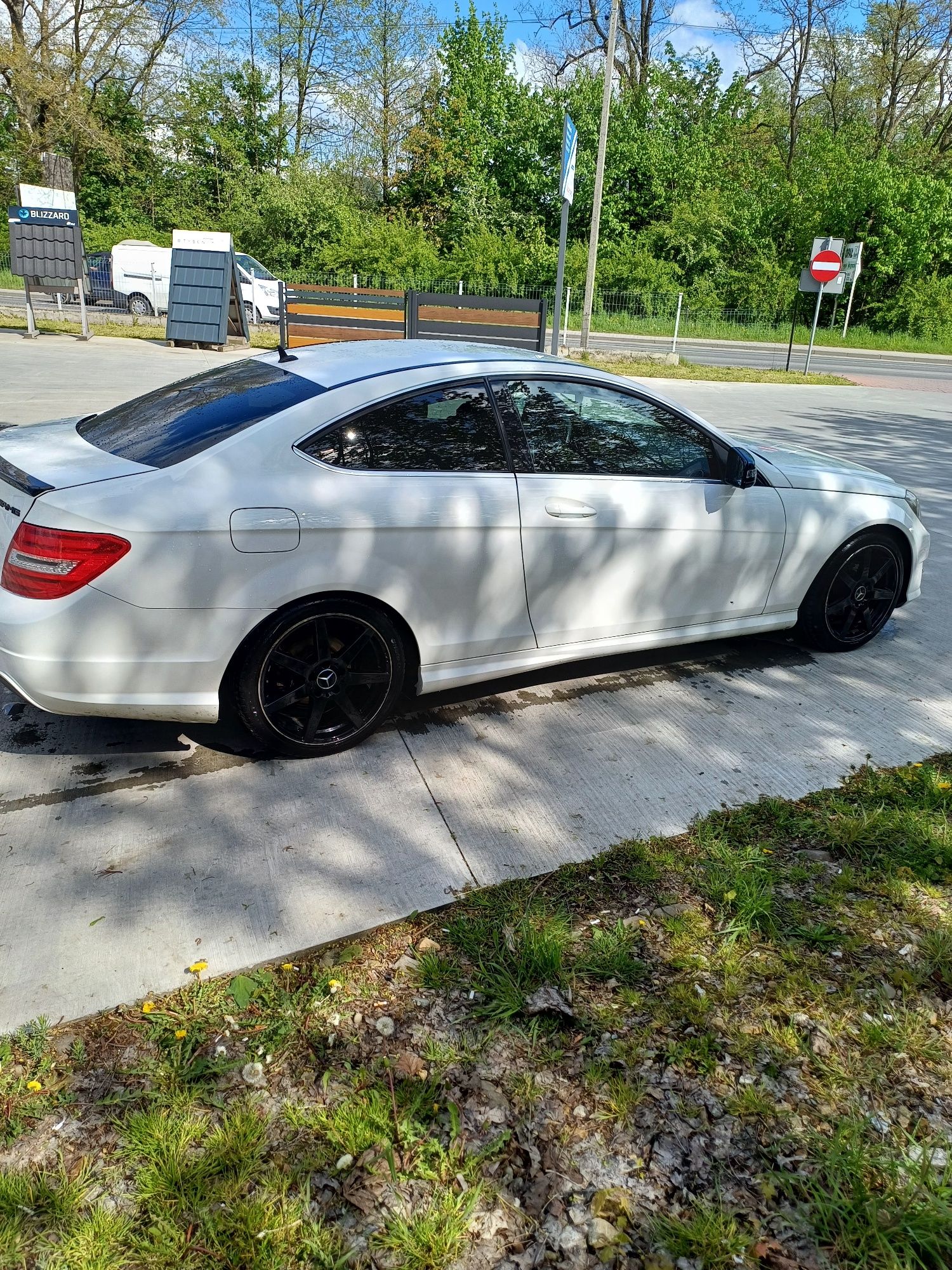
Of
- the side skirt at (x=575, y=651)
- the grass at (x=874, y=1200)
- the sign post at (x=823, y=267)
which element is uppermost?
the sign post at (x=823, y=267)

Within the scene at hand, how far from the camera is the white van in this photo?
2389cm

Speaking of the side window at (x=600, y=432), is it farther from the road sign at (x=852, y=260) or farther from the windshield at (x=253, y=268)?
the road sign at (x=852, y=260)

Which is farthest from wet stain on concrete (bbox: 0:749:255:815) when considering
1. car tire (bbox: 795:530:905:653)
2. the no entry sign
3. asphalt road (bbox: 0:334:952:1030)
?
the no entry sign

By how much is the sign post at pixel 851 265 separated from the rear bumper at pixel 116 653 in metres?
30.7

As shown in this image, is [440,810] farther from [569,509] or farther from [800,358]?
[800,358]

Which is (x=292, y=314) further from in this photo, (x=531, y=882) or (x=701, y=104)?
(x=701, y=104)

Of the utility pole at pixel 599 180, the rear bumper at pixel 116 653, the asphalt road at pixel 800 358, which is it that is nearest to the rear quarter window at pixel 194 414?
the rear bumper at pixel 116 653

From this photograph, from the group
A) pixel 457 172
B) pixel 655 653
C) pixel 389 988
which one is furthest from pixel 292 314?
pixel 457 172

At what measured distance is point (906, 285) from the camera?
113 feet

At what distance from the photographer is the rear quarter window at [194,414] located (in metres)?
3.32

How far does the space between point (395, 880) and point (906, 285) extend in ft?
126

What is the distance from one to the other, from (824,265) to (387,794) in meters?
21.0

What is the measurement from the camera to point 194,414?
3547 mm

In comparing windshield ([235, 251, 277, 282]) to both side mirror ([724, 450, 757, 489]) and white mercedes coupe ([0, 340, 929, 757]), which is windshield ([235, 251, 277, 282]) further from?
side mirror ([724, 450, 757, 489])
